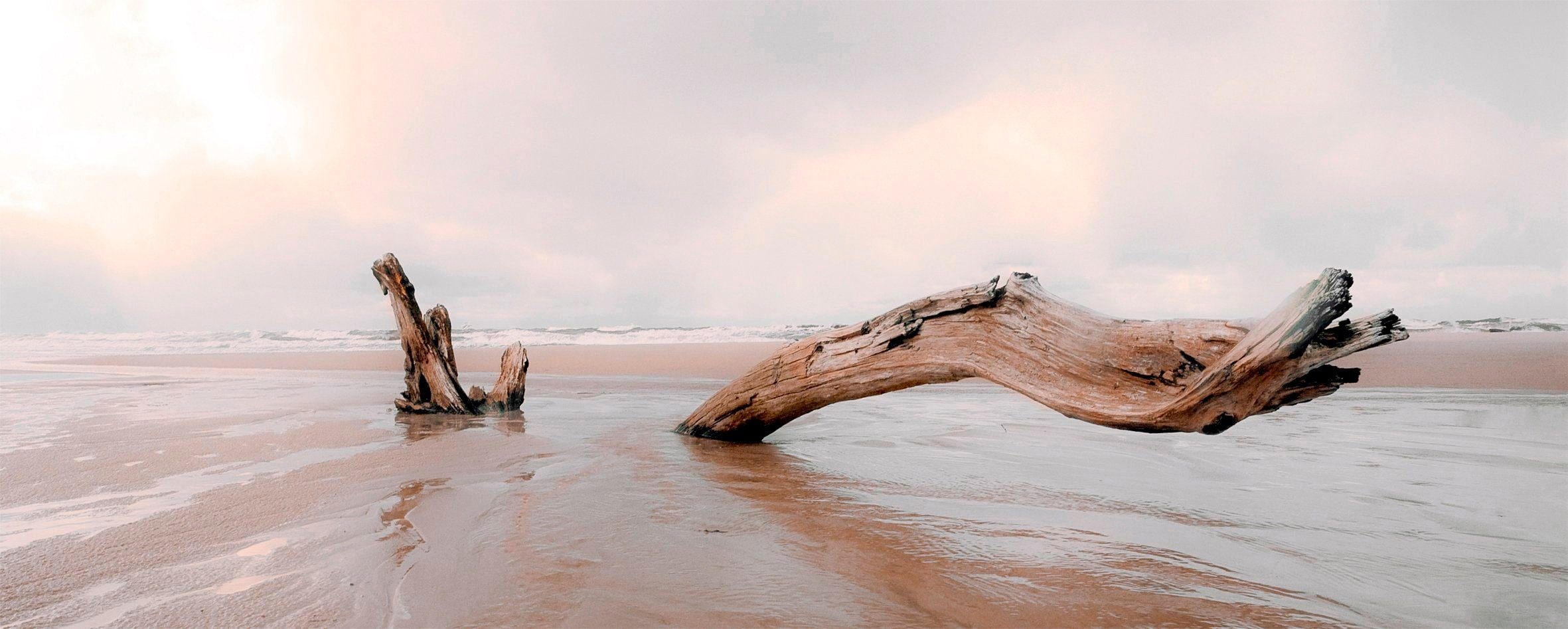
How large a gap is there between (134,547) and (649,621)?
2.14 meters

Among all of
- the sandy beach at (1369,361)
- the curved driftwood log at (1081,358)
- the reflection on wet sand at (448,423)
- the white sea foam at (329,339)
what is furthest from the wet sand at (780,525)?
the white sea foam at (329,339)

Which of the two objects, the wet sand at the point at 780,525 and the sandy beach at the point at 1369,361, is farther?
the sandy beach at the point at 1369,361

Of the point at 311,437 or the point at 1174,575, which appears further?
the point at 311,437

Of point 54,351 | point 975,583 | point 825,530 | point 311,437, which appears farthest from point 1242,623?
point 54,351

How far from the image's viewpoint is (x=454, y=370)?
24.6 feet

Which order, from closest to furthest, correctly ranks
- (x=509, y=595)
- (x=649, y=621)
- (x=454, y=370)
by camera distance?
(x=649, y=621)
(x=509, y=595)
(x=454, y=370)

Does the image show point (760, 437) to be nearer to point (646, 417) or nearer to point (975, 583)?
point (646, 417)

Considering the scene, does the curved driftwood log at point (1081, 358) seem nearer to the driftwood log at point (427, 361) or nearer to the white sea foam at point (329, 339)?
the driftwood log at point (427, 361)

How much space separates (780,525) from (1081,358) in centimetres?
197

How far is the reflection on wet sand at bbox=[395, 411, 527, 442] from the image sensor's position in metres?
5.63

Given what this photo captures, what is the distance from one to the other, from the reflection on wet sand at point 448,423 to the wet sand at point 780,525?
5.0 inches

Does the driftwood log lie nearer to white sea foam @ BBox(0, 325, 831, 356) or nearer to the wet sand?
the wet sand

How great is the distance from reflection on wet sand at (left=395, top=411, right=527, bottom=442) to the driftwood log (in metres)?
0.14

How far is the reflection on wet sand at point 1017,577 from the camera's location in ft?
6.35
